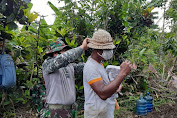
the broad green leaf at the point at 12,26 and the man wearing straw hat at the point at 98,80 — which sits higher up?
the broad green leaf at the point at 12,26

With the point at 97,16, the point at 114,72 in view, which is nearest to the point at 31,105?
the point at 114,72

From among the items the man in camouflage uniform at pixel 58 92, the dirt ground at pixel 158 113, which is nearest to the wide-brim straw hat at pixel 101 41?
the man in camouflage uniform at pixel 58 92

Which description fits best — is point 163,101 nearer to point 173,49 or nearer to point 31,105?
point 173,49

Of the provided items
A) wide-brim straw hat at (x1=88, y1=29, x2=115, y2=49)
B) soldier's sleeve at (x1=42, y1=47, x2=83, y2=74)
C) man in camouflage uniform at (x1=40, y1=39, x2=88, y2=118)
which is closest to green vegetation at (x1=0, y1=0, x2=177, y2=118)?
man in camouflage uniform at (x1=40, y1=39, x2=88, y2=118)

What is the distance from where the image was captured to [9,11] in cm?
268

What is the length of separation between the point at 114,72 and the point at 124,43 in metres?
2.95

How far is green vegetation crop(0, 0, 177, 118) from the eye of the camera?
295 cm

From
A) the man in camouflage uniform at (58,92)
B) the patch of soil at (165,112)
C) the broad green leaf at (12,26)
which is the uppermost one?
the broad green leaf at (12,26)

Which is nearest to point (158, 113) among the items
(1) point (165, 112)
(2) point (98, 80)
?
(1) point (165, 112)

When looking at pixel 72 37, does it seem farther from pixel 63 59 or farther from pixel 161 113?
pixel 161 113

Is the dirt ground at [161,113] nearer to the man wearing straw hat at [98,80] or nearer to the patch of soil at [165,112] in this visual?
the patch of soil at [165,112]

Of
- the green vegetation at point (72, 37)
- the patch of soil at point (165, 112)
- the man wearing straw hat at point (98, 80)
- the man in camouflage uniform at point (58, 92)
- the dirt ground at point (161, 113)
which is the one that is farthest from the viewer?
the patch of soil at point (165, 112)

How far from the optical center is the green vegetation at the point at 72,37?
2.95m

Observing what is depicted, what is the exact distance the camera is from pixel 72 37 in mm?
3648
